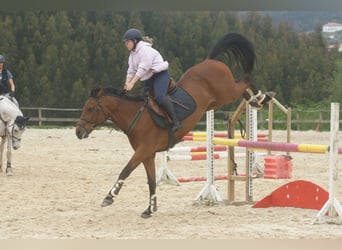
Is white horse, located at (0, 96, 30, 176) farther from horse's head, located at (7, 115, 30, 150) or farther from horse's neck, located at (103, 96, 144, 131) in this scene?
horse's neck, located at (103, 96, 144, 131)

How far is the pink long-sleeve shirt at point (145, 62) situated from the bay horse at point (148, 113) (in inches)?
10.8

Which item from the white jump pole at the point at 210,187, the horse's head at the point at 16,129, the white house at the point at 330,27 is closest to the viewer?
the white jump pole at the point at 210,187

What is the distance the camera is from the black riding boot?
607 centimetres

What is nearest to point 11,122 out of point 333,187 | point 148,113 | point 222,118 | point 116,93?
point 116,93

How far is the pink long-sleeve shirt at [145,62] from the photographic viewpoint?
6.04 metres

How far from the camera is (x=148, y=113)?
6180 mm

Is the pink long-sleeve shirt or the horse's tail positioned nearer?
the pink long-sleeve shirt

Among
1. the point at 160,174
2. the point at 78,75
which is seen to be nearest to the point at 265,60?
the point at 78,75

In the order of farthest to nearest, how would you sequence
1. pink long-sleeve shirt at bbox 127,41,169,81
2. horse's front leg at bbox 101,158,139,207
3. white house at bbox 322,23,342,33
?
white house at bbox 322,23,342,33
pink long-sleeve shirt at bbox 127,41,169,81
horse's front leg at bbox 101,158,139,207

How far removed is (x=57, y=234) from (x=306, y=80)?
98.8 feet

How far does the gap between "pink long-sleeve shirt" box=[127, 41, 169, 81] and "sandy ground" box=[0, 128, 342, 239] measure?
1.30m

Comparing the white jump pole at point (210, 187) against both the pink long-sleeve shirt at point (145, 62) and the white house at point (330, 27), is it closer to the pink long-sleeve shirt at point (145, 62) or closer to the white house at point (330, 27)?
the pink long-sleeve shirt at point (145, 62)

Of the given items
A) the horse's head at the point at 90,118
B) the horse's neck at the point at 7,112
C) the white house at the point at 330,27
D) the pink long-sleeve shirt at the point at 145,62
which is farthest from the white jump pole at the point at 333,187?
the white house at the point at 330,27

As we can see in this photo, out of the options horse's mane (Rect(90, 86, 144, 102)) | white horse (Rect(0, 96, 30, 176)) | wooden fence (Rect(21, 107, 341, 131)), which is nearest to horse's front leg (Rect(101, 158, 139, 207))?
horse's mane (Rect(90, 86, 144, 102))
